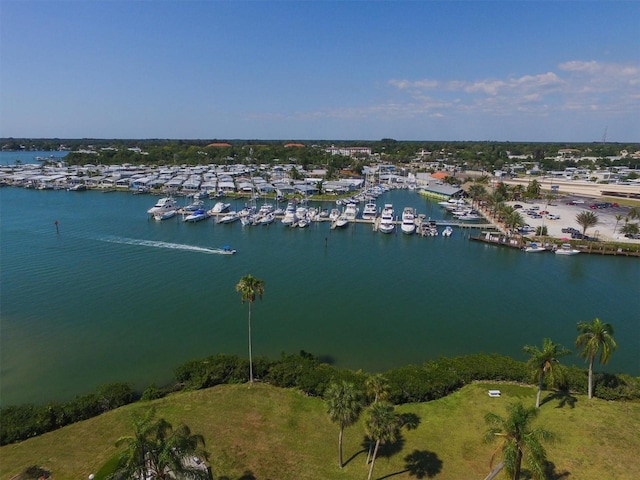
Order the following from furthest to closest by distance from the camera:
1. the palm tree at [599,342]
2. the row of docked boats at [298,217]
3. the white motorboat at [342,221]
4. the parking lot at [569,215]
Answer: the white motorboat at [342,221], the row of docked boats at [298,217], the parking lot at [569,215], the palm tree at [599,342]

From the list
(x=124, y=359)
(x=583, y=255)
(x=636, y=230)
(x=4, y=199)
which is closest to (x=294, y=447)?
(x=124, y=359)

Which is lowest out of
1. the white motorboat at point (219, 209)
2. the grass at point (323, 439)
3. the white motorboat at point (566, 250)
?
the grass at point (323, 439)

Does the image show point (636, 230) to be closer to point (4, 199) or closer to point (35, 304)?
point (35, 304)

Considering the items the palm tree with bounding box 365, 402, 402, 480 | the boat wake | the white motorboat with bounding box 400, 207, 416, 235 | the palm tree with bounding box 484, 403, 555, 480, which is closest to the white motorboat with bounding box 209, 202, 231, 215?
the boat wake

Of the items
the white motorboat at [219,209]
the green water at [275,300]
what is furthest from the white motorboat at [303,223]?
the white motorboat at [219,209]

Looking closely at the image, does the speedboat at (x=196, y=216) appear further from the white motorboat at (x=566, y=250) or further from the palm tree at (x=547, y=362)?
the palm tree at (x=547, y=362)

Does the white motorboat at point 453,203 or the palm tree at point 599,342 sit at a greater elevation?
the white motorboat at point 453,203
